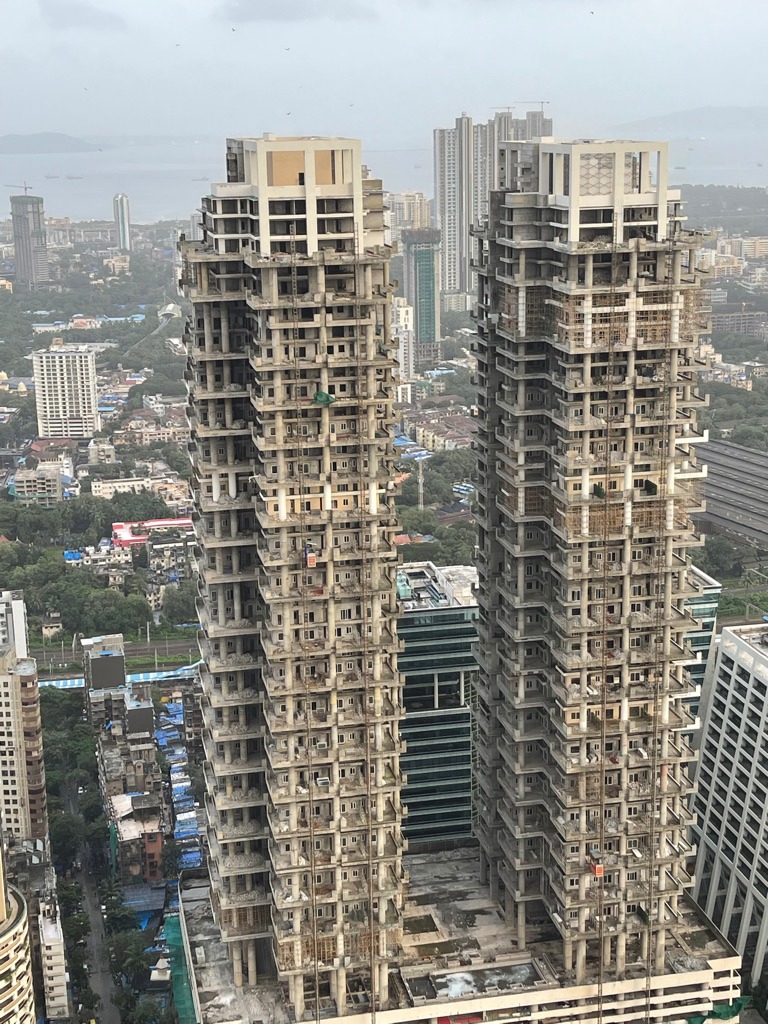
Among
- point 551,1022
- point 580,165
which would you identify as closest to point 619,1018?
point 551,1022

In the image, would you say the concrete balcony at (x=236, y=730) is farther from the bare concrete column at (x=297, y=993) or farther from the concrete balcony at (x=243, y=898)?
the bare concrete column at (x=297, y=993)

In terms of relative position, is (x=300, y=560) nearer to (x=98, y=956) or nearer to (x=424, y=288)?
(x=98, y=956)

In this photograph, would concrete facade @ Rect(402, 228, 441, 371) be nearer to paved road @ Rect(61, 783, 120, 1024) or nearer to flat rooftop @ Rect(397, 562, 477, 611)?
paved road @ Rect(61, 783, 120, 1024)

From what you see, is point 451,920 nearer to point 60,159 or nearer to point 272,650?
point 272,650

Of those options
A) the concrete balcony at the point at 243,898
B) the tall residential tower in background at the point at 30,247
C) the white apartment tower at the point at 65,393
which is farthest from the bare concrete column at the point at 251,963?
the tall residential tower in background at the point at 30,247

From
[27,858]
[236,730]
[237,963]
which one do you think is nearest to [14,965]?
[237,963]

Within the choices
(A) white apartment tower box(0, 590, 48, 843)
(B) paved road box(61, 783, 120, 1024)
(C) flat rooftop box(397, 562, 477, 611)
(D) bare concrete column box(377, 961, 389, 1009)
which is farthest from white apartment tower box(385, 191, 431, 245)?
(D) bare concrete column box(377, 961, 389, 1009)
